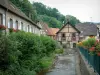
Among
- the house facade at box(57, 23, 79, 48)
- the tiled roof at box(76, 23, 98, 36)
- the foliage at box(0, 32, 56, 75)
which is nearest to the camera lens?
the foliage at box(0, 32, 56, 75)

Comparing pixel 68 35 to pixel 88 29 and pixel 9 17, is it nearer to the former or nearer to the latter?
pixel 88 29

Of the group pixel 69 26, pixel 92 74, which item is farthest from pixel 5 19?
pixel 69 26

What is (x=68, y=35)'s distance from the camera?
5156 centimetres

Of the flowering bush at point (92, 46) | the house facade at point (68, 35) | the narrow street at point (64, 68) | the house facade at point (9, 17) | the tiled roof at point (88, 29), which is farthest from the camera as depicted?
the tiled roof at point (88, 29)

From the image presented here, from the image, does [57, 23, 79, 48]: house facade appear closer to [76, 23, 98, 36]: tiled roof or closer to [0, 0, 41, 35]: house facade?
[76, 23, 98, 36]: tiled roof

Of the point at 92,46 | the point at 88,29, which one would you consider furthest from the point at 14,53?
the point at 88,29

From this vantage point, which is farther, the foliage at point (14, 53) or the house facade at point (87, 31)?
the house facade at point (87, 31)

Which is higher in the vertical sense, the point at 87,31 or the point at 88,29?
the point at 88,29

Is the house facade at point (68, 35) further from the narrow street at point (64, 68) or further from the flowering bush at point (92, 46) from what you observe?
the flowering bush at point (92, 46)

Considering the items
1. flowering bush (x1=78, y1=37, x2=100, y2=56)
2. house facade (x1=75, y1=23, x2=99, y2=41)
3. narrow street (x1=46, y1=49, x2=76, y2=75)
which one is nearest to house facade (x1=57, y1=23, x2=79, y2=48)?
house facade (x1=75, y1=23, x2=99, y2=41)

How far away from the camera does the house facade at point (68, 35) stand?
51.0m

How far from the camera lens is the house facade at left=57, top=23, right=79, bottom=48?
5103 centimetres

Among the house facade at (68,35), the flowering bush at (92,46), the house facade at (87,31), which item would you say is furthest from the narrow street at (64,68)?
the house facade at (87,31)

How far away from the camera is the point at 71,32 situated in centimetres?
5119
